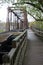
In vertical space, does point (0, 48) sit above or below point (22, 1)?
below

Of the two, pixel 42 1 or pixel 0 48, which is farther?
pixel 42 1

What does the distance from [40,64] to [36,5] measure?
48.9 feet

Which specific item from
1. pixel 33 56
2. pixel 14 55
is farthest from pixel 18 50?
pixel 33 56

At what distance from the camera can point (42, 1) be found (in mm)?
18188

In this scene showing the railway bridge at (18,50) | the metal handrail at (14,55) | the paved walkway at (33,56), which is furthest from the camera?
the paved walkway at (33,56)

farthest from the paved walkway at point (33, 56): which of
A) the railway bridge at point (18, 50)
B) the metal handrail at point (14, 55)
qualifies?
the metal handrail at point (14, 55)

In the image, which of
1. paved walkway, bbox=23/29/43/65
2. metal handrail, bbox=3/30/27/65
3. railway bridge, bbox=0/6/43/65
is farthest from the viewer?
paved walkway, bbox=23/29/43/65

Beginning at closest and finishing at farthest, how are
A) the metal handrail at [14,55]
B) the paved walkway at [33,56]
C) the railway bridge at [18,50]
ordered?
the metal handrail at [14,55]
the railway bridge at [18,50]
the paved walkway at [33,56]

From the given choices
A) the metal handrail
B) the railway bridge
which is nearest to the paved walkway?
the railway bridge


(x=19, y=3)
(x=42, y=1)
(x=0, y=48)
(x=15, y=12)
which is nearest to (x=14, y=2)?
(x=19, y=3)

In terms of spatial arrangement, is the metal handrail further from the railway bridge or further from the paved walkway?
the paved walkway

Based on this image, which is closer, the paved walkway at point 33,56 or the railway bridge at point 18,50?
the railway bridge at point 18,50

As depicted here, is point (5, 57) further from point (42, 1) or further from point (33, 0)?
point (33, 0)

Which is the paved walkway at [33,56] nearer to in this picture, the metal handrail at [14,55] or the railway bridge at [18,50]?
the railway bridge at [18,50]
